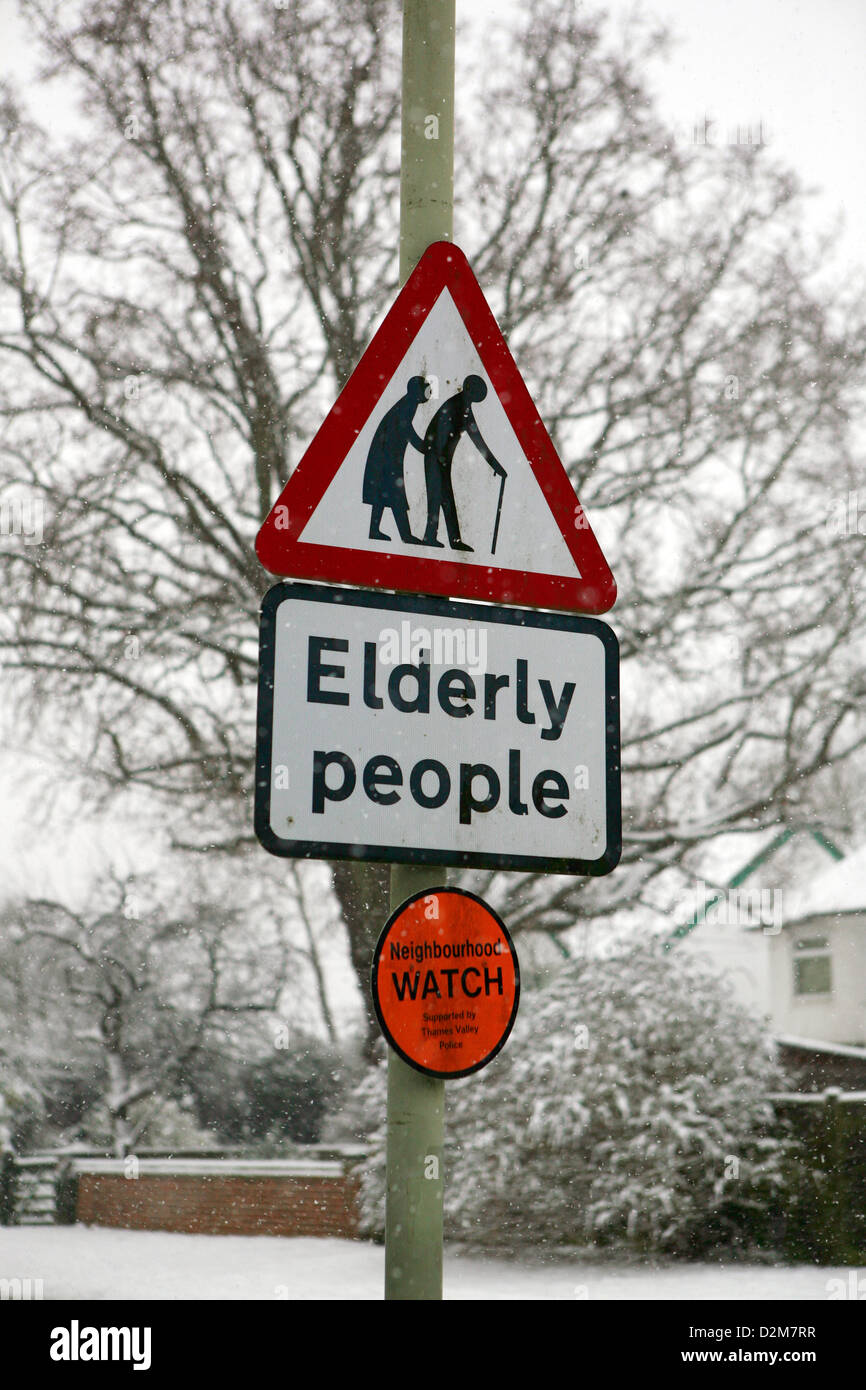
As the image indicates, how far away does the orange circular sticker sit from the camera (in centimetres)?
174

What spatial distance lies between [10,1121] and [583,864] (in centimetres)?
769

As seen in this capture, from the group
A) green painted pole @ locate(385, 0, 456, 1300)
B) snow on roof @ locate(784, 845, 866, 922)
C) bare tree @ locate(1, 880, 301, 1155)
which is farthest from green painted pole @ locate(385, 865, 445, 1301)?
snow on roof @ locate(784, 845, 866, 922)

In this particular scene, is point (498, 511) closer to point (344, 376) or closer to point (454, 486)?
point (454, 486)

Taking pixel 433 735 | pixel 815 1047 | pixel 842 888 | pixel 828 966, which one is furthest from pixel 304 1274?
pixel 828 966

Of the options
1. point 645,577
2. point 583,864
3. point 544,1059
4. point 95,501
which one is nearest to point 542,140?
point 645,577

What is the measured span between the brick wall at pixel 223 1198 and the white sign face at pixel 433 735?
274 inches

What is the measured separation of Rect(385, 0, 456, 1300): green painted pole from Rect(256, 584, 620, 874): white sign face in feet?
0.37

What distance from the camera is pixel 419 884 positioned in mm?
1827

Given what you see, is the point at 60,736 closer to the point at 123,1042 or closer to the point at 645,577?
the point at 123,1042

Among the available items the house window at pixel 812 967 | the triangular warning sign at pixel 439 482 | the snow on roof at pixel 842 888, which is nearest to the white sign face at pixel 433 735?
the triangular warning sign at pixel 439 482

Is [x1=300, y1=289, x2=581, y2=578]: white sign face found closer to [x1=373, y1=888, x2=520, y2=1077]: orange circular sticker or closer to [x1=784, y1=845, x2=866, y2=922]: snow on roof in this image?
[x1=373, y1=888, x2=520, y2=1077]: orange circular sticker

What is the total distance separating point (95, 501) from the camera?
913cm

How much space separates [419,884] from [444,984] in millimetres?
146

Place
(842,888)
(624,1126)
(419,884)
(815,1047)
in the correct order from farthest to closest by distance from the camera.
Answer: (842,888) < (815,1047) < (624,1126) < (419,884)
